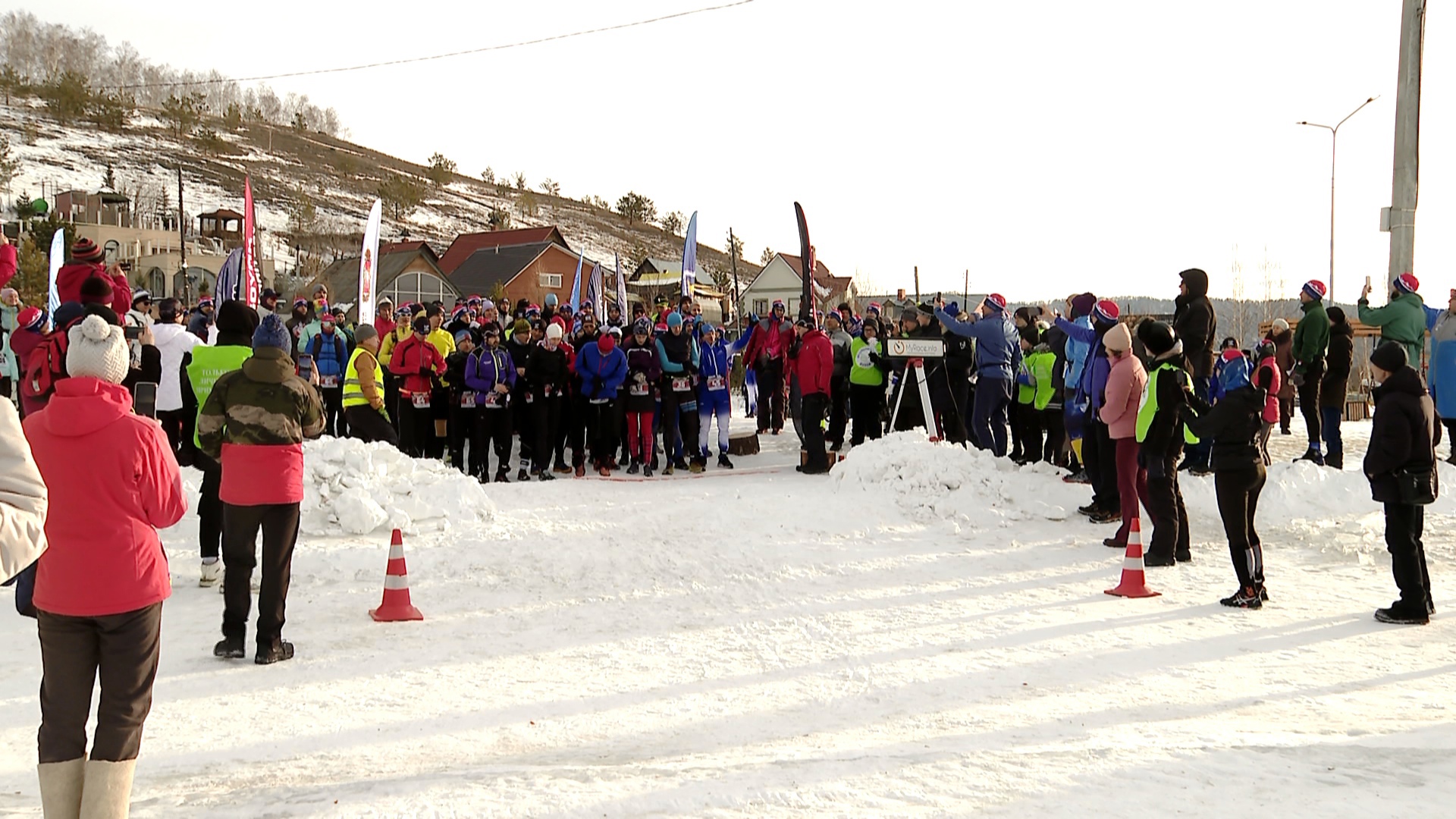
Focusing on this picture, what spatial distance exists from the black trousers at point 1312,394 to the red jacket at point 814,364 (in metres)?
5.78

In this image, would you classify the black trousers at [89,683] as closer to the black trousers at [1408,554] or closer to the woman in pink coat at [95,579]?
the woman in pink coat at [95,579]

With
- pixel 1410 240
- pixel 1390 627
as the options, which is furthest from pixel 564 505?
pixel 1410 240

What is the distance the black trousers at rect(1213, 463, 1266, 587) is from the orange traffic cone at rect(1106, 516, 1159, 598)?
0.59 meters

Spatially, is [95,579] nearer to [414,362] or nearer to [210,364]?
[210,364]

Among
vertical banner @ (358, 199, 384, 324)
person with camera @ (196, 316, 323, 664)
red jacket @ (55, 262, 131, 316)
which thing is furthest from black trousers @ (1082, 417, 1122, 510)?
vertical banner @ (358, 199, 384, 324)

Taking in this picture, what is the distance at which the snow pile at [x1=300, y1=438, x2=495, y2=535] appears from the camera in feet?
27.7

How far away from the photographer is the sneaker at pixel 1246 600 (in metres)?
7.02

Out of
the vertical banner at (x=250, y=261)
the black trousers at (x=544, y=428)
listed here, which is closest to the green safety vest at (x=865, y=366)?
the black trousers at (x=544, y=428)

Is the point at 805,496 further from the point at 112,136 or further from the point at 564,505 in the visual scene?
the point at 112,136

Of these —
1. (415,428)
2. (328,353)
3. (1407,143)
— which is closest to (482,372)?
(415,428)

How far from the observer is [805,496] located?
1015cm

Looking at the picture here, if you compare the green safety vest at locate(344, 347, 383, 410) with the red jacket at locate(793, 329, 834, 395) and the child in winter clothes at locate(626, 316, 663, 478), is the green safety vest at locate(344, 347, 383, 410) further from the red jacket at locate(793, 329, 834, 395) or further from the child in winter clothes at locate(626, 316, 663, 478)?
the red jacket at locate(793, 329, 834, 395)

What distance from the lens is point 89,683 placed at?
349cm

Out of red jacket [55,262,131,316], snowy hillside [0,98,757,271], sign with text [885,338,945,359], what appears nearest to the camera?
red jacket [55,262,131,316]
